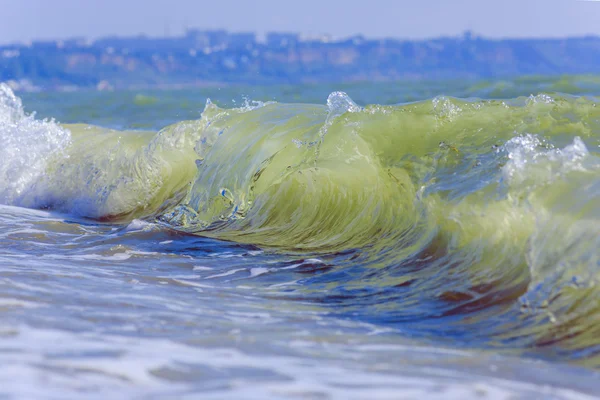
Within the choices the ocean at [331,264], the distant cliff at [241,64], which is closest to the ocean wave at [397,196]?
the ocean at [331,264]

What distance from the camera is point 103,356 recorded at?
2.70 meters

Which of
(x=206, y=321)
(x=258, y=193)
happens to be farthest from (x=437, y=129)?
(x=206, y=321)

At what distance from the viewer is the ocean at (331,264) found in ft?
8.71

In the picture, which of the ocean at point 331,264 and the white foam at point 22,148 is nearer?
the ocean at point 331,264

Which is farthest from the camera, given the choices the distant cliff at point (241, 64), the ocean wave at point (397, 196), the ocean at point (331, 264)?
the distant cliff at point (241, 64)

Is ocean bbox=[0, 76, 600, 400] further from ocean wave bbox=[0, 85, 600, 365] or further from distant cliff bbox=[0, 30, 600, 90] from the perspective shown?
distant cliff bbox=[0, 30, 600, 90]

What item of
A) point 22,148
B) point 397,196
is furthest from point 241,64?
point 397,196

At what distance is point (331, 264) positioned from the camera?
15.6 ft

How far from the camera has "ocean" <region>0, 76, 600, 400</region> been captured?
2.66 meters

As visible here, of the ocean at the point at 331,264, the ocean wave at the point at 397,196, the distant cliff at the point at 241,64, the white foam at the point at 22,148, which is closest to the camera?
the ocean at the point at 331,264

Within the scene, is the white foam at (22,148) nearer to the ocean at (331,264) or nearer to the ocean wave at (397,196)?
the ocean wave at (397,196)

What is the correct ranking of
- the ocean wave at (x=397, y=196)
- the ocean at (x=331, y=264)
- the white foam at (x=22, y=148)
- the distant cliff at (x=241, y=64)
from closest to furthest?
the ocean at (x=331, y=264), the ocean wave at (x=397, y=196), the white foam at (x=22, y=148), the distant cliff at (x=241, y=64)

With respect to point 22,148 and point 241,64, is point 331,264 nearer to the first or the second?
point 22,148

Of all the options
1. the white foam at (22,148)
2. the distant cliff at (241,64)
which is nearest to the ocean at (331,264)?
the white foam at (22,148)
